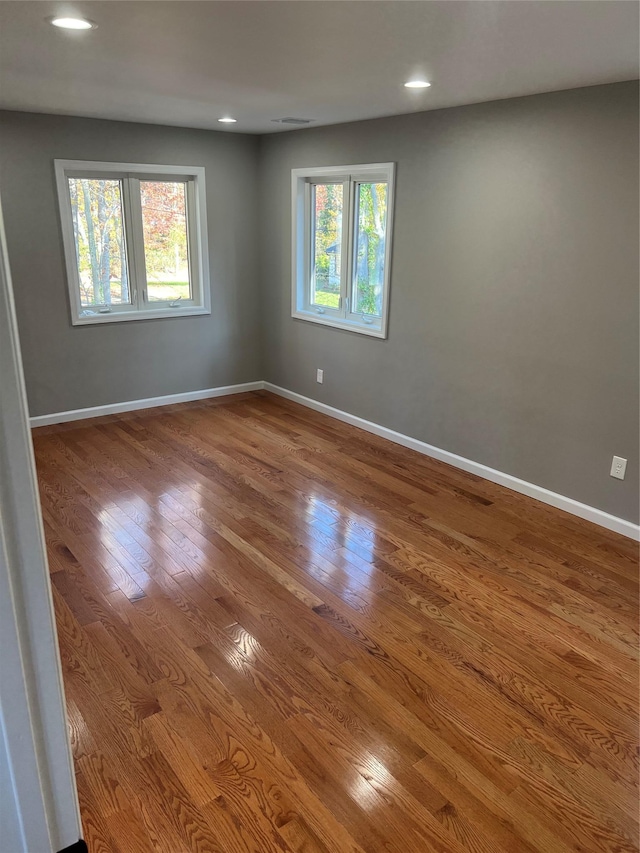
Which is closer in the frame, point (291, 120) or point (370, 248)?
point (291, 120)

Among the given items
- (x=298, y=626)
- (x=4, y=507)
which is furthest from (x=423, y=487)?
(x=4, y=507)

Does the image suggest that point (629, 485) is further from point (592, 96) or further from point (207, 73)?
point (207, 73)

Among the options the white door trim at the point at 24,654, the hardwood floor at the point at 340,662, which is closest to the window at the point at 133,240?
the hardwood floor at the point at 340,662

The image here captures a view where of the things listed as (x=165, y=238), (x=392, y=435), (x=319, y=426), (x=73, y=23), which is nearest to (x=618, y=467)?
(x=392, y=435)

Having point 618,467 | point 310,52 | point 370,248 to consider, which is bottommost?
point 618,467

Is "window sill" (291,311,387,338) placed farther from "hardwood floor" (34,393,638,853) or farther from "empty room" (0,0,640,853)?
"hardwood floor" (34,393,638,853)

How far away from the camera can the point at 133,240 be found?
4.98 meters

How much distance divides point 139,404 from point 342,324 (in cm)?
189

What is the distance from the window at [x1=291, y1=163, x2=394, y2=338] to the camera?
4.52 m

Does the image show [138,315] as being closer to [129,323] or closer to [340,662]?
[129,323]

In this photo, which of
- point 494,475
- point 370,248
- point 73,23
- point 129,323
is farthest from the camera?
point 129,323

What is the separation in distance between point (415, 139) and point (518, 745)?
356 centimetres

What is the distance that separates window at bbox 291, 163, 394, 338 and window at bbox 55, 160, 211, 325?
→ 85cm

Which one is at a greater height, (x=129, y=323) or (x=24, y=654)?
(x=129, y=323)
